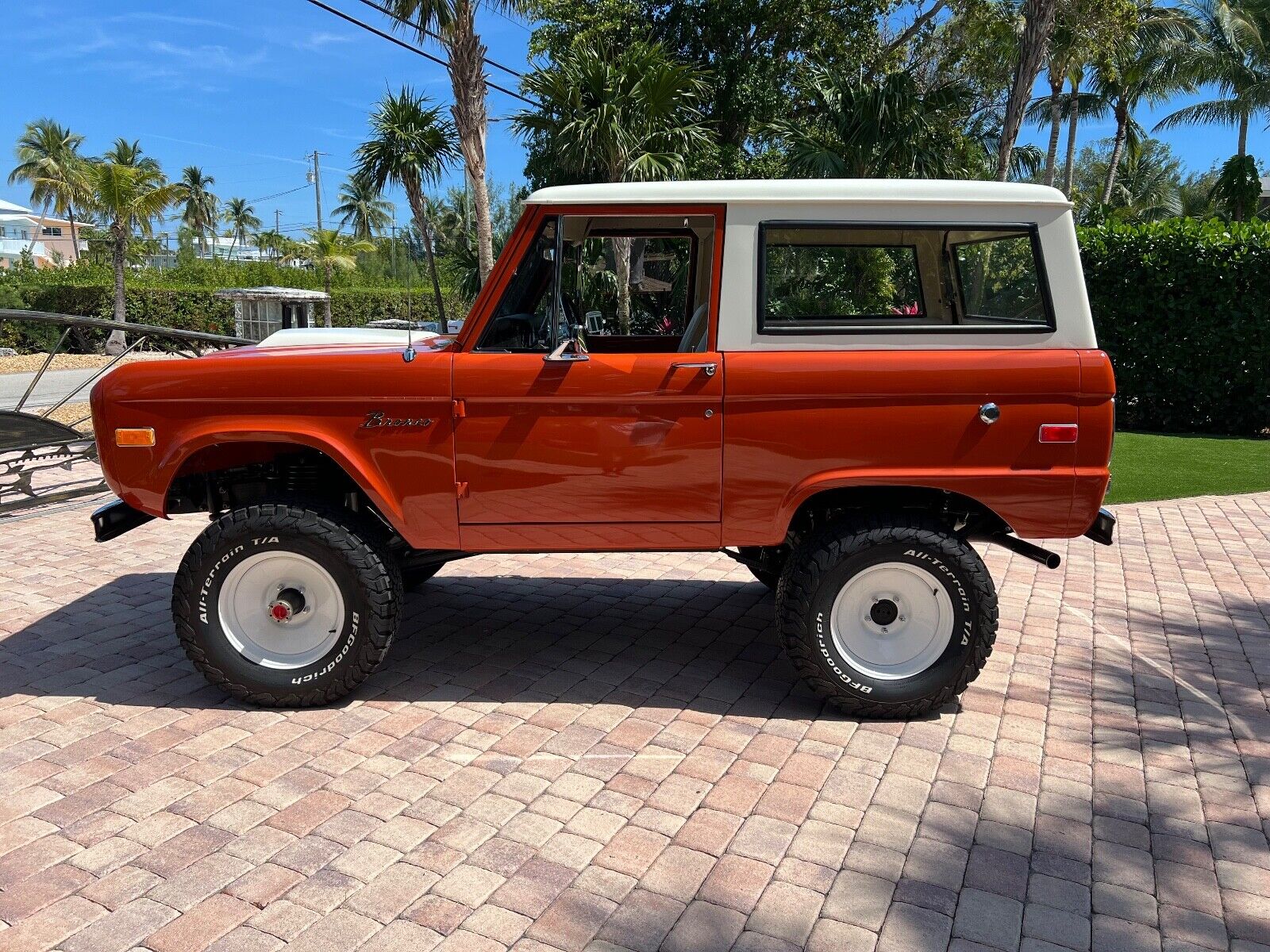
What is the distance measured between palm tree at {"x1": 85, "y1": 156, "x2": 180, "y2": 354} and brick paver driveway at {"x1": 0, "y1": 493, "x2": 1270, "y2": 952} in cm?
2480

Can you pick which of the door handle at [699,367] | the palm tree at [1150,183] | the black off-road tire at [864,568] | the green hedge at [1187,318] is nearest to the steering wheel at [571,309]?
the door handle at [699,367]

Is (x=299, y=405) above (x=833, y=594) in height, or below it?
above

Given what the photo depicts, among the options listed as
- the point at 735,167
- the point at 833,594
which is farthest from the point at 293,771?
the point at 735,167

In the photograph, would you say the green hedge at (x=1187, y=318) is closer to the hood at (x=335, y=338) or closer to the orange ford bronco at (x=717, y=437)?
the orange ford bronco at (x=717, y=437)

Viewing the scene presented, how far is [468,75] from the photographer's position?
1445 centimetres

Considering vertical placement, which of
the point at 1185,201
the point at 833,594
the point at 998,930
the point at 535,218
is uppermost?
the point at 1185,201

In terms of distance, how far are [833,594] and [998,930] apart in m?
1.52

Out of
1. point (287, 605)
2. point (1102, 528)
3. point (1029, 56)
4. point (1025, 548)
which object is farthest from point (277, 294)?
point (1102, 528)

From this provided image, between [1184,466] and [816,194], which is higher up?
[816,194]

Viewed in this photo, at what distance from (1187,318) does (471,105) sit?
10.5m

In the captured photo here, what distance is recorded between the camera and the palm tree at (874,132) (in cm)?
1356

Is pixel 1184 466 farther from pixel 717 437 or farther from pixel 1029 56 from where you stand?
pixel 717 437

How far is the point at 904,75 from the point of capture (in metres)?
13.8

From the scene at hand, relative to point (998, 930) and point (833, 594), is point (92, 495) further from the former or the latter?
point (998, 930)
